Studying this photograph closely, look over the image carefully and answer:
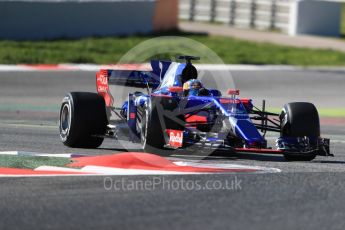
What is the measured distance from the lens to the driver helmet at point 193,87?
12.2m

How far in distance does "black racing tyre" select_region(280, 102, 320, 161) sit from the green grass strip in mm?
2573

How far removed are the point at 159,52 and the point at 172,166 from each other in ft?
59.7

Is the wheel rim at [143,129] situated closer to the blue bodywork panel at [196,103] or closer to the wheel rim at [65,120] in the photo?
the blue bodywork panel at [196,103]

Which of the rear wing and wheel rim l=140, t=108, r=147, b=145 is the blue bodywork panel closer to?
the rear wing

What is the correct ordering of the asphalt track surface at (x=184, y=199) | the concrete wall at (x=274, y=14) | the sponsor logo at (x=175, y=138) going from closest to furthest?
the asphalt track surface at (x=184, y=199), the sponsor logo at (x=175, y=138), the concrete wall at (x=274, y=14)

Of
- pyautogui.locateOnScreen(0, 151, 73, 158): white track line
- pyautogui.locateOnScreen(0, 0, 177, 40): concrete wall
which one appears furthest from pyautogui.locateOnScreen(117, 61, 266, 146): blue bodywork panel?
pyautogui.locateOnScreen(0, 0, 177, 40): concrete wall

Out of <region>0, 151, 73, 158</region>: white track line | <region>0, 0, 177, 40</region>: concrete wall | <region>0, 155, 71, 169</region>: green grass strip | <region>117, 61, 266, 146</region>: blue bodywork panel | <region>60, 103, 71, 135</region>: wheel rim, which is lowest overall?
<region>0, 151, 73, 158</region>: white track line

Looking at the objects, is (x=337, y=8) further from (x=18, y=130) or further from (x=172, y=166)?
(x=172, y=166)

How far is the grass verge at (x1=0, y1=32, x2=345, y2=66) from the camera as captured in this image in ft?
84.6

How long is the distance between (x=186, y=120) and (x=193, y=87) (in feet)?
1.42

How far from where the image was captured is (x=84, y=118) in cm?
1238

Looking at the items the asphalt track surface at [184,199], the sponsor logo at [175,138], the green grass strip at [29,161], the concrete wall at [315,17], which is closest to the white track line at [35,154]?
the green grass strip at [29,161]

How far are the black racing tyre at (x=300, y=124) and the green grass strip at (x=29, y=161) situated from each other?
2.57 m

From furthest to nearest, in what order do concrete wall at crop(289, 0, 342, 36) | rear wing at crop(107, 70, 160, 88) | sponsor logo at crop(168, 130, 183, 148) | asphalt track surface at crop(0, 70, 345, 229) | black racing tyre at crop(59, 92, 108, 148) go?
concrete wall at crop(289, 0, 342, 36) → rear wing at crop(107, 70, 160, 88) → black racing tyre at crop(59, 92, 108, 148) → sponsor logo at crop(168, 130, 183, 148) → asphalt track surface at crop(0, 70, 345, 229)
